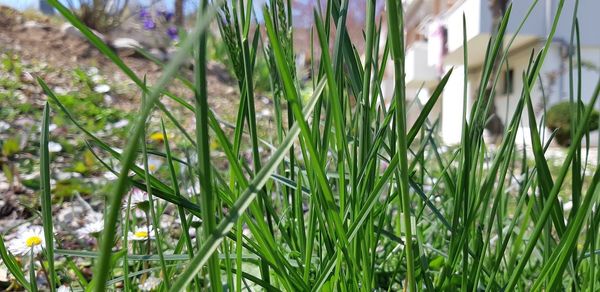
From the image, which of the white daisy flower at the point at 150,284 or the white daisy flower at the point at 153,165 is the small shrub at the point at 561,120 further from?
the white daisy flower at the point at 150,284

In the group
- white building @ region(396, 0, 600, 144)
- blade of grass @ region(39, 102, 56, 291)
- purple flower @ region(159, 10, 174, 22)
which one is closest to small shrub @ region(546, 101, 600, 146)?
white building @ region(396, 0, 600, 144)

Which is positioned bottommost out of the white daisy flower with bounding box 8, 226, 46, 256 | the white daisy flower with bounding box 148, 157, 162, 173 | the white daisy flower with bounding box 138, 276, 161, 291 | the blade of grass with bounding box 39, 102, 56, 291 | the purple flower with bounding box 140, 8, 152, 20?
the white daisy flower with bounding box 138, 276, 161, 291

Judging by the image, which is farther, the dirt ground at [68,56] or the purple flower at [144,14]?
the purple flower at [144,14]

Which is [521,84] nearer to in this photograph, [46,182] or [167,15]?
[167,15]

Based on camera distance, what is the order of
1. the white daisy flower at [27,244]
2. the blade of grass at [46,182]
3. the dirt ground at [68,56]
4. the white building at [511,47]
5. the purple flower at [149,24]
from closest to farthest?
the blade of grass at [46,182], the white daisy flower at [27,244], the dirt ground at [68,56], the purple flower at [149,24], the white building at [511,47]

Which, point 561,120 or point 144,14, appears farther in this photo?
point 561,120

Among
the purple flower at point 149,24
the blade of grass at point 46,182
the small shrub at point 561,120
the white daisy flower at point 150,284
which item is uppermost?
the purple flower at point 149,24

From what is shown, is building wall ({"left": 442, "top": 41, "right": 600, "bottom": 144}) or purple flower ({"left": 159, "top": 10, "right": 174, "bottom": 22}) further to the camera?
building wall ({"left": 442, "top": 41, "right": 600, "bottom": 144})

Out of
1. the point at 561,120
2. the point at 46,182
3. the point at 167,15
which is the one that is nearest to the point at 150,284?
the point at 46,182

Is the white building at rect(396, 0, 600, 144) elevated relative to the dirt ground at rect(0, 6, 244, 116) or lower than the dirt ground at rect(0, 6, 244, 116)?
elevated

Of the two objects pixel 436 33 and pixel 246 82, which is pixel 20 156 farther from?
pixel 436 33

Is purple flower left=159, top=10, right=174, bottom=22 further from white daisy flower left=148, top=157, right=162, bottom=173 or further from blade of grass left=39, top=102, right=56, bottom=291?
blade of grass left=39, top=102, right=56, bottom=291

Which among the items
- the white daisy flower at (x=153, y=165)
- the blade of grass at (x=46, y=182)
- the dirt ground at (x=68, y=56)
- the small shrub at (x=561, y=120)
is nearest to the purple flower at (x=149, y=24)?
the dirt ground at (x=68, y=56)
